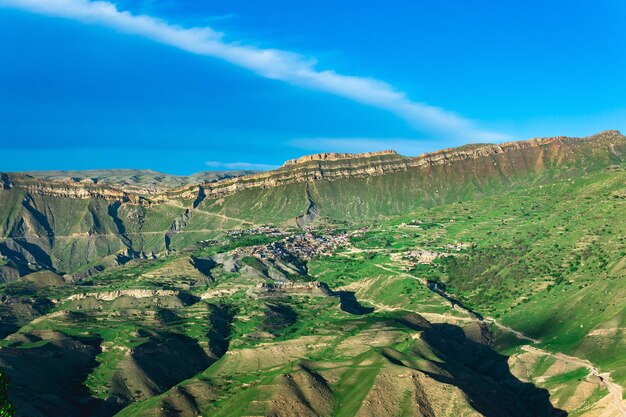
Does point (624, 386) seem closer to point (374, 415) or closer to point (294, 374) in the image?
point (374, 415)

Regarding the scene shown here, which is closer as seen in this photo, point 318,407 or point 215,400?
point 318,407

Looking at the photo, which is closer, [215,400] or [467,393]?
[467,393]

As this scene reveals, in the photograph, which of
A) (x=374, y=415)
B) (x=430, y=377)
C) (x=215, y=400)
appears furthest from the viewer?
(x=215, y=400)

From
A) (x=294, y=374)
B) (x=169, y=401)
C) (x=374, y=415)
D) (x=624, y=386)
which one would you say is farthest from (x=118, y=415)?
(x=624, y=386)

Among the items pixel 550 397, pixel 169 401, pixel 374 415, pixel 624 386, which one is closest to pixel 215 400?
pixel 169 401

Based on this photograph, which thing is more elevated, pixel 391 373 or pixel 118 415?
pixel 391 373

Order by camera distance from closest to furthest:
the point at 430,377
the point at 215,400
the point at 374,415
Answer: the point at 374,415, the point at 430,377, the point at 215,400

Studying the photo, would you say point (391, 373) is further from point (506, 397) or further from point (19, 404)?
point (19, 404)
